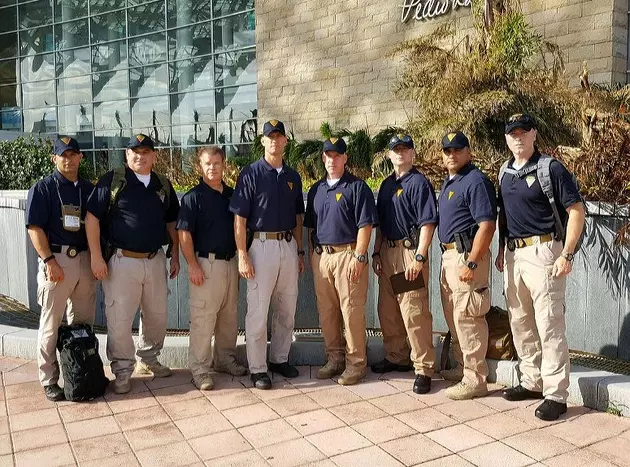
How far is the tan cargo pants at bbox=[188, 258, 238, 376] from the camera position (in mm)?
4844

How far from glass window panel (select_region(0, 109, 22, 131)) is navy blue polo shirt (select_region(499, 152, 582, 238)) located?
28102mm

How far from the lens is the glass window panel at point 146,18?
22.7m

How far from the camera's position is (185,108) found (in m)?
22.2

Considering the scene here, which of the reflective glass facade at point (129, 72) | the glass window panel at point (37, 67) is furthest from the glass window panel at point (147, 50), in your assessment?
the glass window panel at point (37, 67)

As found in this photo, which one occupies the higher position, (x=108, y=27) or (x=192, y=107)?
(x=108, y=27)

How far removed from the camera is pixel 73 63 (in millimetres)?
25453

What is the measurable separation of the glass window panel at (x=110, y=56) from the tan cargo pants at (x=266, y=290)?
21.2m

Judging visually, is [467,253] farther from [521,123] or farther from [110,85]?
[110,85]

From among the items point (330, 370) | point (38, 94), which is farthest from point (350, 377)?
point (38, 94)

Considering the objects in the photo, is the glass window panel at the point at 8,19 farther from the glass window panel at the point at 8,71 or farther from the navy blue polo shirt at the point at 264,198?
the navy blue polo shirt at the point at 264,198

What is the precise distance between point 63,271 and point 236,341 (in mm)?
1546

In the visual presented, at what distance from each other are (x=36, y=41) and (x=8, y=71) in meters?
2.38

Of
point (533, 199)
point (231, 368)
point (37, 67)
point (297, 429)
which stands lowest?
point (297, 429)

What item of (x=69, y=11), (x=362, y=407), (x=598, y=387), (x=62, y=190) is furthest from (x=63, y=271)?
(x=69, y=11)
